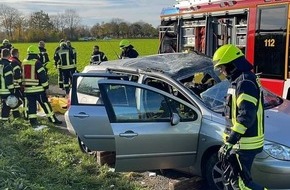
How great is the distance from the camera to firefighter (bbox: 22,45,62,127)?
8.79m

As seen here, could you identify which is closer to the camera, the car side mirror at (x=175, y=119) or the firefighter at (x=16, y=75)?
the car side mirror at (x=175, y=119)

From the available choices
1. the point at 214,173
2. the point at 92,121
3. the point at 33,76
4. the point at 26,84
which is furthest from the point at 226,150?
the point at 26,84

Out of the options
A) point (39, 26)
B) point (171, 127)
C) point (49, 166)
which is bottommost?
point (49, 166)

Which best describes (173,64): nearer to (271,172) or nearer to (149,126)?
(149,126)

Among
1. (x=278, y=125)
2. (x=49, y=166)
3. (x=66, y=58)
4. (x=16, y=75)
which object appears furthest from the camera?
(x=66, y=58)

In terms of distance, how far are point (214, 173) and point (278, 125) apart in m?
0.92

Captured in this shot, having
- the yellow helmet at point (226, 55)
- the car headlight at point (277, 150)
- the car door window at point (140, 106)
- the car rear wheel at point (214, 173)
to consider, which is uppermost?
the yellow helmet at point (226, 55)

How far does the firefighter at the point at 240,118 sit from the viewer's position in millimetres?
3707

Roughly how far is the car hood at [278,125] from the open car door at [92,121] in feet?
6.56

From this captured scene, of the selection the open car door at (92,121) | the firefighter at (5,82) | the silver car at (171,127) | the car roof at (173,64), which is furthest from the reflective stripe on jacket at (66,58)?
the silver car at (171,127)

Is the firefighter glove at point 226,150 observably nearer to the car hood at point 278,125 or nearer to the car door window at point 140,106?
the car hood at point 278,125

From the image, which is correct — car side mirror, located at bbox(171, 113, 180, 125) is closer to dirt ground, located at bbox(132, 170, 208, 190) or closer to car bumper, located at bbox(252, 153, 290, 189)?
dirt ground, located at bbox(132, 170, 208, 190)

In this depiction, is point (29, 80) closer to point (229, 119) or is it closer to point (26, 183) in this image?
point (26, 183)

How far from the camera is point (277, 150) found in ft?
14.0
